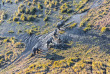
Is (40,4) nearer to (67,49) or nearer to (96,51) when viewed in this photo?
(67,49)

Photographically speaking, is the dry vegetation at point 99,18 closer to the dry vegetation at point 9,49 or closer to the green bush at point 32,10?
the green bush at point 32,10

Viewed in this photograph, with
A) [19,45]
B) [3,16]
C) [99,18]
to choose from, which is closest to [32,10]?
[3,16]

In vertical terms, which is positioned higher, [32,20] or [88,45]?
[32,20]

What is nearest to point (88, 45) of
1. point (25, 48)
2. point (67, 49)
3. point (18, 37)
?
point (67, 49)

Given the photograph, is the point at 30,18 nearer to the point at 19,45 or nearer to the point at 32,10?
the point at 32,10

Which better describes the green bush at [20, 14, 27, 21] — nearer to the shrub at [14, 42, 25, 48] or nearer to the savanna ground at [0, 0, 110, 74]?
the savanna ground at [0, 0, 110, 74]

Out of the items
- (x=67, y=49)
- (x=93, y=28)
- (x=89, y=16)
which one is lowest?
(x=67, y=49)

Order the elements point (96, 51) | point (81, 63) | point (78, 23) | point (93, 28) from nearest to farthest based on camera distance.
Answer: point (81, 63)
point (96, 51)
point (93, 28)
point (78, 23)

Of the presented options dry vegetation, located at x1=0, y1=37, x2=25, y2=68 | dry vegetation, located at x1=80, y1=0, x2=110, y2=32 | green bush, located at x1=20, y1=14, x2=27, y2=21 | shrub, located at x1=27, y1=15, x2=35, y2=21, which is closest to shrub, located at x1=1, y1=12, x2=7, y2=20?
green bush, located at x1=20, y1=14, x2=27, y2=21

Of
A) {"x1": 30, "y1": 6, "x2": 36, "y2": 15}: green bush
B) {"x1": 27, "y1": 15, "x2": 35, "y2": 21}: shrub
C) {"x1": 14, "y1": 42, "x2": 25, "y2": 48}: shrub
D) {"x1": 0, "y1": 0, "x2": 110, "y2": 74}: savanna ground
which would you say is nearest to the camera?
{"x1": 0, "y1": 0, "x2": 110, "y2": 74}: savanna ground
